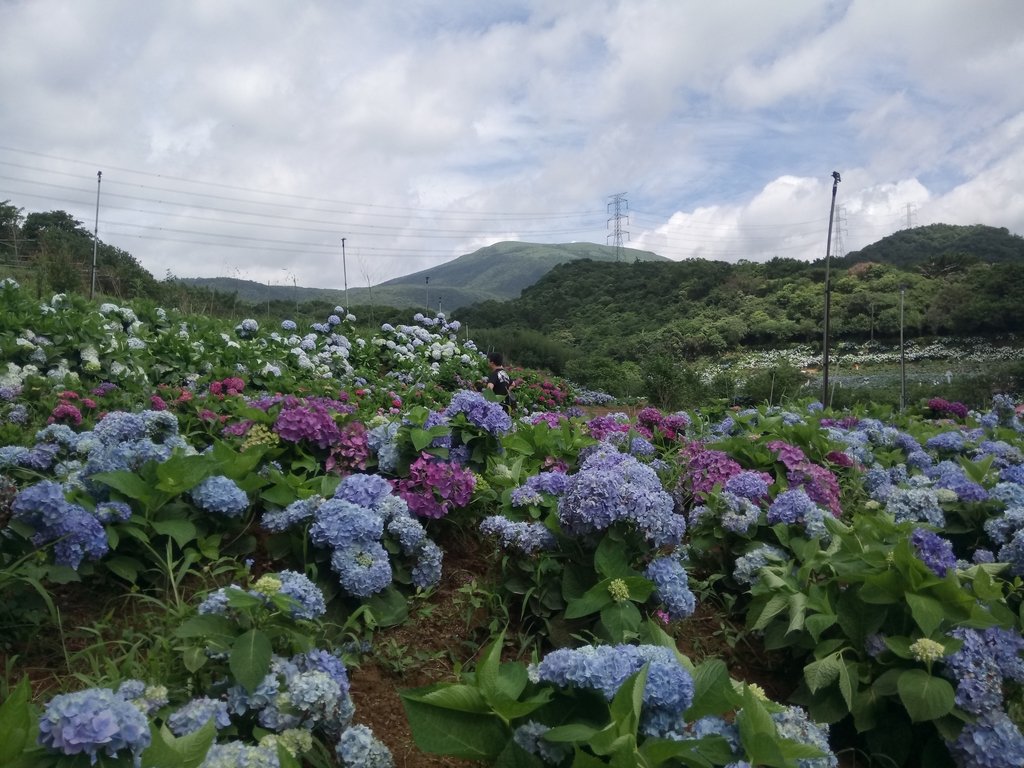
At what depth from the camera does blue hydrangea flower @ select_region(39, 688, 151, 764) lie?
1.03 meters

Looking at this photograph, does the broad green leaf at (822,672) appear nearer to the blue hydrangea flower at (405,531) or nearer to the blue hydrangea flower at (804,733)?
the blue hydrangea flower at (804,733)

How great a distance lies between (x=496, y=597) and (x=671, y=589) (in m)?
0.62

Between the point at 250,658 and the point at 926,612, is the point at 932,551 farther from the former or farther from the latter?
the point at 250,658

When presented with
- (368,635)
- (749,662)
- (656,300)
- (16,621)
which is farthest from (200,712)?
(656,300)

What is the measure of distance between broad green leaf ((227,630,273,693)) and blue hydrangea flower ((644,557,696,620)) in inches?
43.1

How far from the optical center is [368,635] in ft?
7.11

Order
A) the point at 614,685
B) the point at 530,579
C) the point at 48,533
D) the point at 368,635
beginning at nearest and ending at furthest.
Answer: the point at 614,685, the point at 48,533, the point at 368,635, the point at 530,579

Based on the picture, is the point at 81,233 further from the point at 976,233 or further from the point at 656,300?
the point at 976,233

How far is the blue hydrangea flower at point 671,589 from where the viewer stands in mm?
2131

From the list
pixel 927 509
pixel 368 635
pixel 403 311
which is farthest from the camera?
pixel 403 311

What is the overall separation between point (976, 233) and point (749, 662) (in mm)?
47586

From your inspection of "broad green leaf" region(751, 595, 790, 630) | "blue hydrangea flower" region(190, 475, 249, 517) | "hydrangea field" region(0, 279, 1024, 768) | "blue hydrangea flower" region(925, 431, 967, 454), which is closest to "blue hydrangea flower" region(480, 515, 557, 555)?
"hydrangea field" region(0, 279, 1024, 768)

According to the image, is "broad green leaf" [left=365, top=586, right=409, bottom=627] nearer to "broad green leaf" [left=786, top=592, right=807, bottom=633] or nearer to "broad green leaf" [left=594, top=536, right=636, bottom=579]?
"broad green leaf" [left=594, top=536, right=636, bottom=579]

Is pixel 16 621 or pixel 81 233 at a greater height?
pixel 81 233
